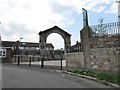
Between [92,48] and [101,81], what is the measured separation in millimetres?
6452

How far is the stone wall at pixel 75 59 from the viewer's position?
74.6ft

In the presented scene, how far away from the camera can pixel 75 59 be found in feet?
78.1

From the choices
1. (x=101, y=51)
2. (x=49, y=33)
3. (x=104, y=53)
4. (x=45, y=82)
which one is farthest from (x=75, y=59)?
(x=49, y=33)

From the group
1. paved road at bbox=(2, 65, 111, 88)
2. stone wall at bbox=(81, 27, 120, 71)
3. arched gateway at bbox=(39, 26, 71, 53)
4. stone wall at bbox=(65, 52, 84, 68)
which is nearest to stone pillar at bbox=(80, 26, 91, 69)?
stone wall at bbox=(81, 27, 120, 71)

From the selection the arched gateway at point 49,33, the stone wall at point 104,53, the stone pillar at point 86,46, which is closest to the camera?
the stone wall at point 104,53

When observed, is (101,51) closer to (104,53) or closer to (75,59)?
(104,53)

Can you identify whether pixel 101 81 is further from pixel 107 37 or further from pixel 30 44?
pixel 30 44

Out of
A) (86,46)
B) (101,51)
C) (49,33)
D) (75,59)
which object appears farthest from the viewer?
(49,33)

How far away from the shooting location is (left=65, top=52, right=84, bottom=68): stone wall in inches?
895

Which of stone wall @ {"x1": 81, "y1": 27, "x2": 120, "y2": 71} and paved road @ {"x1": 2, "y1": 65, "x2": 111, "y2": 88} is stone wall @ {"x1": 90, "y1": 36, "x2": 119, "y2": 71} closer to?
stone wall @ {"x1": 81, "y1": 27, "x2": 120, "y2": 71}

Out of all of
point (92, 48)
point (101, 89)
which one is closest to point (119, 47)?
point (92, 48)

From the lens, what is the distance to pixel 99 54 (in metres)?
20.1

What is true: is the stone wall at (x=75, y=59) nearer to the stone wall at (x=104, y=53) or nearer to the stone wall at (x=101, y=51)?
the stone wall at (x=101, y=51)

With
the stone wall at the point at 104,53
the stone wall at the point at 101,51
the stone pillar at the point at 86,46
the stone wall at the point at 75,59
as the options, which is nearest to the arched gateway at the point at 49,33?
the stone wall at the point at 75,59
